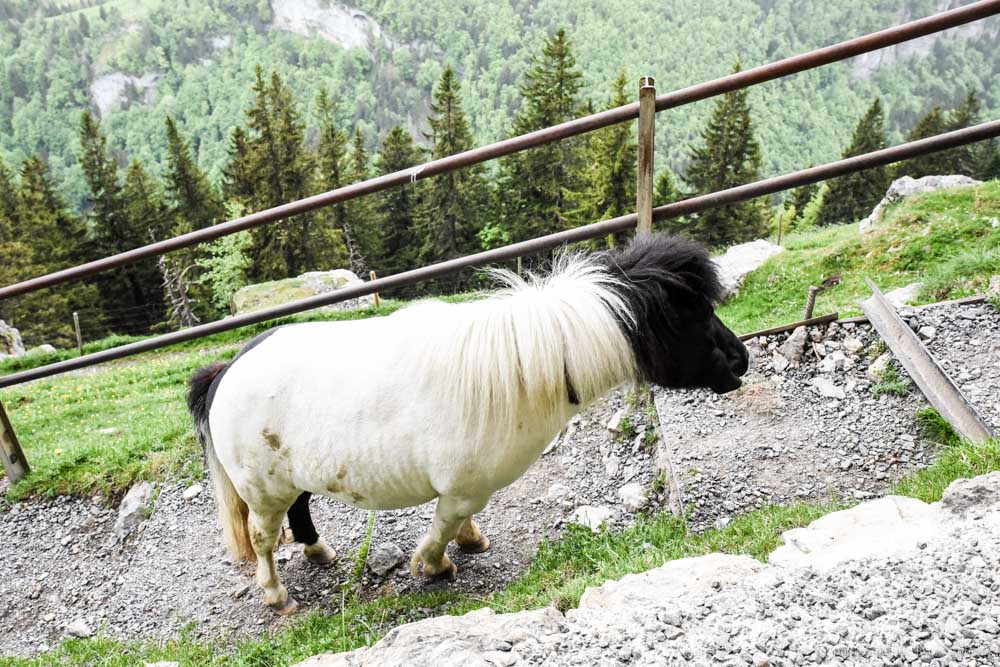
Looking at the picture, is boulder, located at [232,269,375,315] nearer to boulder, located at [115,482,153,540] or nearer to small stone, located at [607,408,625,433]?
boulder, located at [115,482,153,540]

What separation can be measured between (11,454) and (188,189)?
118 feet

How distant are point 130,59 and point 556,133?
20234 cm

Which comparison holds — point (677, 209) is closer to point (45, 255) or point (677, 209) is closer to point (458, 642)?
point (458, 642)

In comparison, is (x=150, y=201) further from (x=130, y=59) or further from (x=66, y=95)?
(x=130, y=59)

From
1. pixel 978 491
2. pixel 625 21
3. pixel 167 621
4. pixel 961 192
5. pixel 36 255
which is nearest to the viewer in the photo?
pixel 978 491

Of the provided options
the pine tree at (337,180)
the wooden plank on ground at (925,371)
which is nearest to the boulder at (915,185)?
the wooden plank on ground at (925,371)

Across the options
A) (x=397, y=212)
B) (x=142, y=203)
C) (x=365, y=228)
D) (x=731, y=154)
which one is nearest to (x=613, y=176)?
(x=731, y=154)

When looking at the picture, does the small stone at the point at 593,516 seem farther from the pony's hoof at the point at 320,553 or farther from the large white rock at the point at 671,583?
the pony's hoof at the point at 320,553

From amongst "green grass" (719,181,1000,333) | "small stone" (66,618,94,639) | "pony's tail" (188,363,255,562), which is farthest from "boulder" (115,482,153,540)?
"green grass" (719,181,1000,333)

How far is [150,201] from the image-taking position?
3641 cm

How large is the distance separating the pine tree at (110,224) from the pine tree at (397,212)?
41.1 ft

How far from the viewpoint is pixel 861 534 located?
2.38 meters

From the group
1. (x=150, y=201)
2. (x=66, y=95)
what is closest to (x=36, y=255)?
(x=150, y=201)

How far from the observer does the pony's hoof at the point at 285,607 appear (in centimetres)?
359
